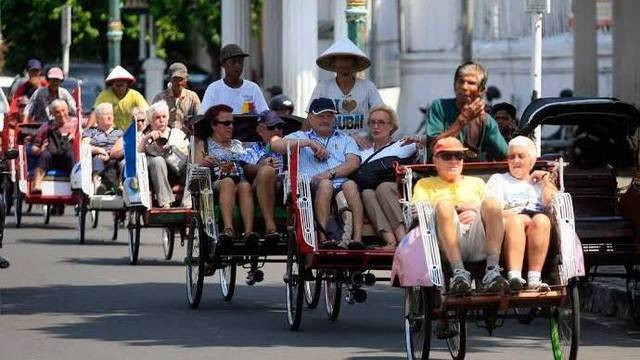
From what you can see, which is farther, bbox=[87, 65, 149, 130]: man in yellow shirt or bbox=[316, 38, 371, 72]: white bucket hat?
bbox=[87, 65, 149, 130]: man in yellow shirt

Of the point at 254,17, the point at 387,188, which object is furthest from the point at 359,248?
the point at 254,17

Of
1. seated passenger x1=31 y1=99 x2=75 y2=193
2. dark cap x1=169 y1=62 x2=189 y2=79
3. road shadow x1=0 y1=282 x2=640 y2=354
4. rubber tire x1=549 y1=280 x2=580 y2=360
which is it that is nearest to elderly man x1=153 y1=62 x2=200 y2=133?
dark cap x1=169 y1=62 x2=189 y2=79

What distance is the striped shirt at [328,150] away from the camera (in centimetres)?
1589

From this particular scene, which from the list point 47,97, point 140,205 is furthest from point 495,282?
point 47,97

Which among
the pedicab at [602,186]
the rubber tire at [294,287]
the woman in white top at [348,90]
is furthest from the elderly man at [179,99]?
the rubber tire at [294,287]

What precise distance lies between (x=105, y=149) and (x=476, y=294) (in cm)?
1249

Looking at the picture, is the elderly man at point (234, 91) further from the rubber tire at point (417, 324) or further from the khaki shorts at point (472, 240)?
Answer: the khaki shorts at point (472, 240)

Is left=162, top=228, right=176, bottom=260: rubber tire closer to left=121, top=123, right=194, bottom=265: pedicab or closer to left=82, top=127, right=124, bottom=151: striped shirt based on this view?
left=121, top=123, right=194, bottom=265: pedicab

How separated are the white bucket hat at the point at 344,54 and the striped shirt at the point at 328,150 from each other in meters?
1.07

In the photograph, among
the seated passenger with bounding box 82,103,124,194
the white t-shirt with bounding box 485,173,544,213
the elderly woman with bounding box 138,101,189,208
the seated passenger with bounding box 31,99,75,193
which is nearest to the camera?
the white t-shirt with bounding box 485,173,544,213

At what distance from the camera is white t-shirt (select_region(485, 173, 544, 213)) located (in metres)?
12.9

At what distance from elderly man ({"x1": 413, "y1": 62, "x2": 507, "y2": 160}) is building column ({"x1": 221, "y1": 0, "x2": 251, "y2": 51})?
965 inches

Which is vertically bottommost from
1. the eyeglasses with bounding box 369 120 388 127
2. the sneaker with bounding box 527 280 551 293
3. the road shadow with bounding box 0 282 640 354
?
the road shadow with bounding box 0 282 640 354

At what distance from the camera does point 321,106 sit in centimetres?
1600
